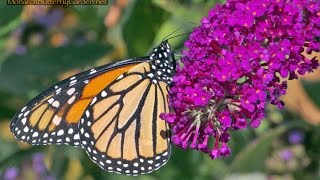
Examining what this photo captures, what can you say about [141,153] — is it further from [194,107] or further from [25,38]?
[25,38]

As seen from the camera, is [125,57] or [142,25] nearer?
[142,25]

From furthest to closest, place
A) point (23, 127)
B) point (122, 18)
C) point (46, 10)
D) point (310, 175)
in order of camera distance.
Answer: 1. point (46, 10)
2. point (310, 175)
3. point (122, 18)
4. point (23, 127)

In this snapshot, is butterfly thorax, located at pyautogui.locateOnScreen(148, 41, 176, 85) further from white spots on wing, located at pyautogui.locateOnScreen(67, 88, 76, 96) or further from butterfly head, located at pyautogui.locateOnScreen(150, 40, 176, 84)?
white spots on wing, located at pyautogui.locateOnScreen(67, 88, 76, 96)

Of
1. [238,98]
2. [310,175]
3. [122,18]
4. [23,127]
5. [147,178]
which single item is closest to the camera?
[238,98]

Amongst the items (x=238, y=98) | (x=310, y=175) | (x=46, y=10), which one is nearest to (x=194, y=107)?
(x=238, y=98)

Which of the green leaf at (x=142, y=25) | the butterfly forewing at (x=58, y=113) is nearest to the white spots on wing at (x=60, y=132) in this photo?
the butterfly forewing at (x=58, y=113)

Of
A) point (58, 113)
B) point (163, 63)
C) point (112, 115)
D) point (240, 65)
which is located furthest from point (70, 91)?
point (240, 65)

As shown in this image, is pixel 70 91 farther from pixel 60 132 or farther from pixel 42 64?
pixel 42 64
